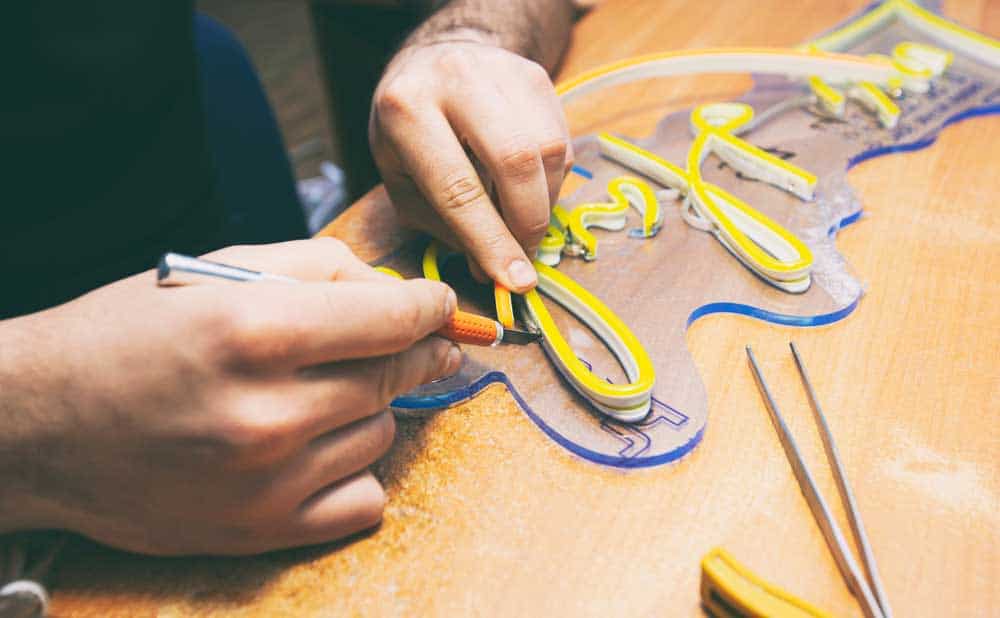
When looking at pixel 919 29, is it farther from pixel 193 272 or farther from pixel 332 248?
pixel 193 272

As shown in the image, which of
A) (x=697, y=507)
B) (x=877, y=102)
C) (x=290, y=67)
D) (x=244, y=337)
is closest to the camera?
(x=244, y=337)

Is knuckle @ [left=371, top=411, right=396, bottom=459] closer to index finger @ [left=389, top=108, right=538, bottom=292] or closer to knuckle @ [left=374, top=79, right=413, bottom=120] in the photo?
index finger @ [left=389, top=108, right=538, bottom=292]

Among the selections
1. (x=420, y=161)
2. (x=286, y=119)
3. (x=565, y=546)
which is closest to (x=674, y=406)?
(x=565, y=546)

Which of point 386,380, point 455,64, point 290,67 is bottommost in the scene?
point 290,67

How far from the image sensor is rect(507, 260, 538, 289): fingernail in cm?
69

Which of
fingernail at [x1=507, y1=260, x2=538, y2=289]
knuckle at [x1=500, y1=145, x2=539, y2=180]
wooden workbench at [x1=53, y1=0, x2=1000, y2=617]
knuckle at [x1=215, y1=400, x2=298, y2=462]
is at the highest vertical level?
knuckle at [x1=500, y1=145, x2=539, y2=180]

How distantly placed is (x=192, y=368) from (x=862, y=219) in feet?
2.68

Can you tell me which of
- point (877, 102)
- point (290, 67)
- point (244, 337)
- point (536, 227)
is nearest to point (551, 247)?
point (536, 227)

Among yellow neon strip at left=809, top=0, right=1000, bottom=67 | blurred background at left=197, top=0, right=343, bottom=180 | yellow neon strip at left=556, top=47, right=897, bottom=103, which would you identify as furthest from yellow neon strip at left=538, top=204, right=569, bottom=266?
blurred background at left=197, top=0, right=343, bottom=180

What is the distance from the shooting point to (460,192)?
701 mm

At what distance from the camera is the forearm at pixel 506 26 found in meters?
1.03

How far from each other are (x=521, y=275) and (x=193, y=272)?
33 centimetres

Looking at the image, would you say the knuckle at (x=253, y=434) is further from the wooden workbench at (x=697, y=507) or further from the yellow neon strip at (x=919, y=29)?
the yellow neon strip at (x=919, y=29)

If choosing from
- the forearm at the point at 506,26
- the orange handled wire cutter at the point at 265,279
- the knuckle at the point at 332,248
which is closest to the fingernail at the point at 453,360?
the orange handled wire cutter at the point at 265,279
